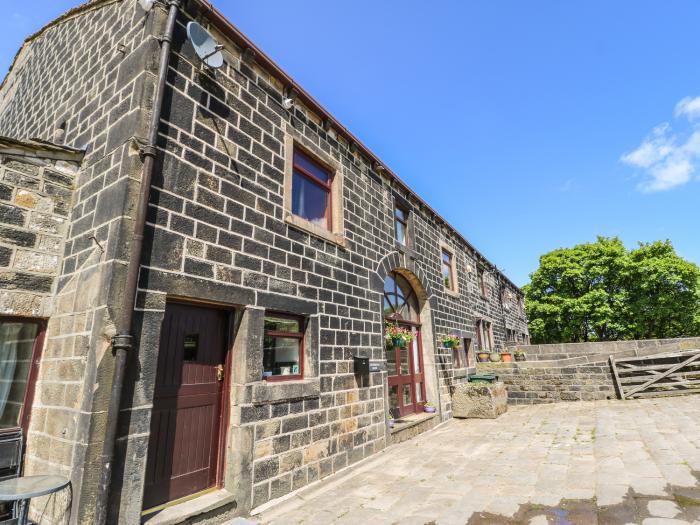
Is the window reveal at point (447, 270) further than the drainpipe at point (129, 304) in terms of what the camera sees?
Yes

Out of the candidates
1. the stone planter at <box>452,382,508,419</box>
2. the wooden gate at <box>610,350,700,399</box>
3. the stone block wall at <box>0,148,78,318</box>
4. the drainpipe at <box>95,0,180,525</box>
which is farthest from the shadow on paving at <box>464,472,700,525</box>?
the wooden gate at <box>610,350,700,399</box>

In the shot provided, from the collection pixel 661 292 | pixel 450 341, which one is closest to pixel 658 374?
pixel 450 341

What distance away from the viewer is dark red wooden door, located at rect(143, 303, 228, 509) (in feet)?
11.4

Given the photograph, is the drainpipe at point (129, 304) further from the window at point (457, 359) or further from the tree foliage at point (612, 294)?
the tree foliage at point (612, 294)

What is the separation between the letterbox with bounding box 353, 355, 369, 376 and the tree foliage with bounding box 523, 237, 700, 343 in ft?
75.1

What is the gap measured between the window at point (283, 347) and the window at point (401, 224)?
163 inches

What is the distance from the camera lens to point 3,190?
3.53m

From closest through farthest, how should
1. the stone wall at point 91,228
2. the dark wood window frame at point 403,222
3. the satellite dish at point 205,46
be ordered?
1. the stone wall at point 91,228
2. the satellite dish at point 205,46
3. the dark wood window frame at point 403,222

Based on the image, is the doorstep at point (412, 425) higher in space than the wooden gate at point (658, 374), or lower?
lower

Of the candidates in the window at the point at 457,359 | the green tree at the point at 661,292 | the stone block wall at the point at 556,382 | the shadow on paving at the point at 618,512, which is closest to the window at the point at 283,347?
the shadow on paving at the point at 618,512

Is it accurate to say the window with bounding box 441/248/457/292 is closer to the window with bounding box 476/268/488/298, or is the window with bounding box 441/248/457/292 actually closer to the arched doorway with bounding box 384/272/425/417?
the arched doorway with bounding box 384/272/425/417

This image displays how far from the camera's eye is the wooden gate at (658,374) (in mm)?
9797

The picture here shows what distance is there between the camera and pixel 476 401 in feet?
30.0

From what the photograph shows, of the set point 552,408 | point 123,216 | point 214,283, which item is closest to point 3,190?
point 123,216
